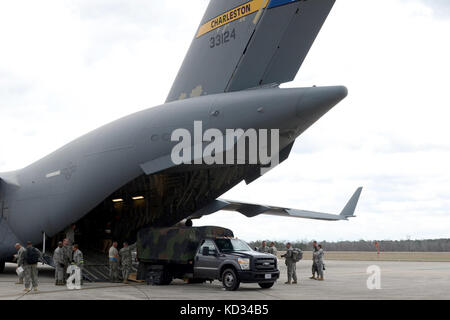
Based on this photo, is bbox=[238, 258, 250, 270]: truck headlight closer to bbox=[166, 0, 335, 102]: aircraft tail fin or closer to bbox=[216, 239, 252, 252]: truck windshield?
bbox=[216, 239, 252, 252]: truck windshield

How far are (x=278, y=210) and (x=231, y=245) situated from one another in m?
14.4

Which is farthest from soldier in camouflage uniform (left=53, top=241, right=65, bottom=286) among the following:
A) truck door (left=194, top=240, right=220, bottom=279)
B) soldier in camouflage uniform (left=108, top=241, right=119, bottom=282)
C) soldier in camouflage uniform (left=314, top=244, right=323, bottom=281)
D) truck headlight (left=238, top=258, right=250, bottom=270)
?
soldier in camouflage uniform (left=314, top=244, right=323, bottom=281)

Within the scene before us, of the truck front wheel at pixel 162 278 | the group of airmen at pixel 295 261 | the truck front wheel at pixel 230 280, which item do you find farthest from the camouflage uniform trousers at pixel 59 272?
the group of airmen at pixel 295 261

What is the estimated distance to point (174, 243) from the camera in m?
16.9

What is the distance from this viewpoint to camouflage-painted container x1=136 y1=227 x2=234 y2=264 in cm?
1664

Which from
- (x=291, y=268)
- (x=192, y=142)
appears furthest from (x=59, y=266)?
(x=291, y=268)

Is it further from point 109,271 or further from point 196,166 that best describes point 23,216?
point 196,166

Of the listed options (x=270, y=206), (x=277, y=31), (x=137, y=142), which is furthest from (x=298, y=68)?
(x=270, y=206)

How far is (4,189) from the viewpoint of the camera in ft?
71.8

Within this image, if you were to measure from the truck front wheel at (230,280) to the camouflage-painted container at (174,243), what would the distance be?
5.37 ft

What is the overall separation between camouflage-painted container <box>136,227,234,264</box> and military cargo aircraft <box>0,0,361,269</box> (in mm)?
1919

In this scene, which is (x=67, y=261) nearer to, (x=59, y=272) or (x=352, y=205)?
(x=59, y=272)

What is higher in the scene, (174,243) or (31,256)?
(174,243)
